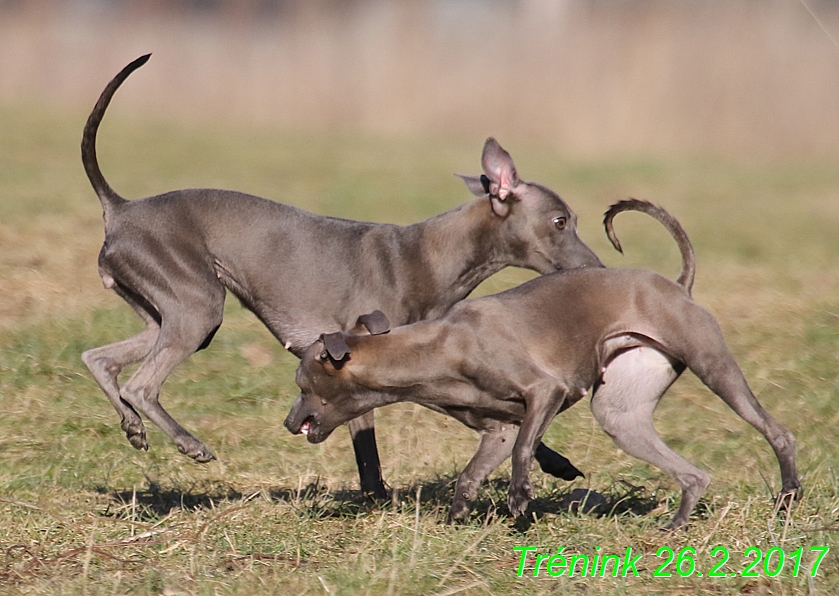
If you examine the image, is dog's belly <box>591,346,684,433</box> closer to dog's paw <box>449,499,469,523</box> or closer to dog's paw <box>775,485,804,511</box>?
dog's paw <box>775,485,804,511</box>

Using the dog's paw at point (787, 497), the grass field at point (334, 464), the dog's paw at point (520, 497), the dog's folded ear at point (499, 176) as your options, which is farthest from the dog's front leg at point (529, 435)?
the dog's folded ear at point (499, 176)

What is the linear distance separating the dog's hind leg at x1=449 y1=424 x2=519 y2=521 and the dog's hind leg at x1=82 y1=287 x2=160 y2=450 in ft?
4.63

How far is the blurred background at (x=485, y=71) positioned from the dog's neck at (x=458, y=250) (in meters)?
12.6

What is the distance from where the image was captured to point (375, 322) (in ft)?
16.4

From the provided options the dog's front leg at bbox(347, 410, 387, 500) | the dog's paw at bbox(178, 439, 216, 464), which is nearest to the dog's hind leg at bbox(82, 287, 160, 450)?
the dog's paw at bbox(178, 439, 216, 464)

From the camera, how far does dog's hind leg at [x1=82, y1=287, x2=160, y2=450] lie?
5.33m

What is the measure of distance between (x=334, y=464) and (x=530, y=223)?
5.34 ft

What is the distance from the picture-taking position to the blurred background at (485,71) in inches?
724

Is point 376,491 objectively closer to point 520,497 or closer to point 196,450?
point 196,450

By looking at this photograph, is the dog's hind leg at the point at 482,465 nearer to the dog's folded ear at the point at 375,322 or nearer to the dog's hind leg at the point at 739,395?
the dog's folded ear at the point at 375,322

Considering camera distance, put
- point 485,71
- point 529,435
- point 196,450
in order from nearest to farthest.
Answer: point 529,435
point 196,450
point 485,71

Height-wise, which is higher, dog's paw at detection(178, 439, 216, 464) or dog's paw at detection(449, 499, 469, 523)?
dog's paw at detection(178, 439, 216, 464)

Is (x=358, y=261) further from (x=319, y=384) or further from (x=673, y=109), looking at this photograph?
(x=673, y=109)

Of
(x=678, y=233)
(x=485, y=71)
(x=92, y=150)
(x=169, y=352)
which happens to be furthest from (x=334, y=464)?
(x=485, y=71)
